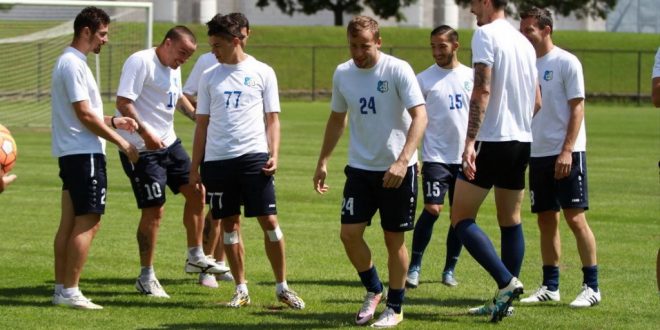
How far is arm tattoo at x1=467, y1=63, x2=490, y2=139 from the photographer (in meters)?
8.15

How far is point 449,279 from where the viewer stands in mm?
10281

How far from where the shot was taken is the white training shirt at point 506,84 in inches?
326

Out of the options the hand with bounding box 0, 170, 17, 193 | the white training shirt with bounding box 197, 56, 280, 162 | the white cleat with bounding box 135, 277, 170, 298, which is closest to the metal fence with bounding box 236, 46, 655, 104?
the white cleat with bounding box 135, 277, 170, 298

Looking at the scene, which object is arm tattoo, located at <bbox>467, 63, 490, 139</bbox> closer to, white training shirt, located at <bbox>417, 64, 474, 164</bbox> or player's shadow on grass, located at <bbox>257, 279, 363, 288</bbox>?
white training shirt, located at <bbox>417, 64, 474, 164</bbox>

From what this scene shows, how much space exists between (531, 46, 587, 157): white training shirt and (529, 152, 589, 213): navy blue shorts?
8 centimetres

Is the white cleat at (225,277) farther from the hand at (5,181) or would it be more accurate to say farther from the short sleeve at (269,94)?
the hand at (5,181)

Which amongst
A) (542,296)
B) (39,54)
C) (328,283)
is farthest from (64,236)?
(39,54)

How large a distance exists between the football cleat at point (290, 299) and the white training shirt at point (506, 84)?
187 centimetres

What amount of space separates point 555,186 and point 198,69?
3327 millimetres

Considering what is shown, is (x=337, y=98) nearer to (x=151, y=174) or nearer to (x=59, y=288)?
(x=151, y=174)

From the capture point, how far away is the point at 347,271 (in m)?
10.9

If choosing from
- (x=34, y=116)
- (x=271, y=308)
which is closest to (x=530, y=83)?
(x=271, y=308)

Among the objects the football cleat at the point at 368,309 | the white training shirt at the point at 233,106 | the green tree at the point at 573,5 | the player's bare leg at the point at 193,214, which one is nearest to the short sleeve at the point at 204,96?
the white training shirt at the point at 233,106

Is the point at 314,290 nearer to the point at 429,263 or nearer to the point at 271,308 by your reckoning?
the point at 271,308
